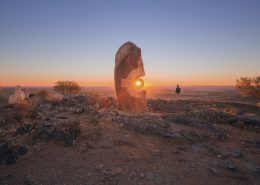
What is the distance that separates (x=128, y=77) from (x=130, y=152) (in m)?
6.33

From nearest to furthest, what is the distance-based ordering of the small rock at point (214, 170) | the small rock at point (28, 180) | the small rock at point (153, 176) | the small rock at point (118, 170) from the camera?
the small rock at point (28, 180), the small rock at point (153, 176), the small rock at point (118, 170), the small rock at point (214, 170)

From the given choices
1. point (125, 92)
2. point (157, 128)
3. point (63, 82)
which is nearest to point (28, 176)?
point (157, 128)

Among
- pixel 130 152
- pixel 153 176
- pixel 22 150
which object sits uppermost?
pixel 22 150

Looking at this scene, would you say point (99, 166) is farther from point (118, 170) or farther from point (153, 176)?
point (153, 176)

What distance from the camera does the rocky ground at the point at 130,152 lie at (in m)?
6.79

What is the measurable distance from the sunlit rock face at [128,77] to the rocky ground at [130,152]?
7.88 ft

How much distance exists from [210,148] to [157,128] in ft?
7.08

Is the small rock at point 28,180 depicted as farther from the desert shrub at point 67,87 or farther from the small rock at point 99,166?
the desert shrub at point 67,87

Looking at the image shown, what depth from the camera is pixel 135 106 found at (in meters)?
13.9

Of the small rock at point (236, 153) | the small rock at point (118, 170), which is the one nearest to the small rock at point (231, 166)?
the small rock at point (236, 153)

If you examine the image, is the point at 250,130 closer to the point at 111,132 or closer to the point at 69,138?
the point at 111,132

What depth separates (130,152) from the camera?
26.5 feet

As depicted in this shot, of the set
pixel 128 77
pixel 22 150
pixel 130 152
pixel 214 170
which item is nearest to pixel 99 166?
pixel 130 152

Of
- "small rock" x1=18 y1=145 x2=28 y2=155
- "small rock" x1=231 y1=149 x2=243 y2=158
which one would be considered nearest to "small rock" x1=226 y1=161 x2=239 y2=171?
"small rock" x1=231 y1=149 x2=243 y2=158
